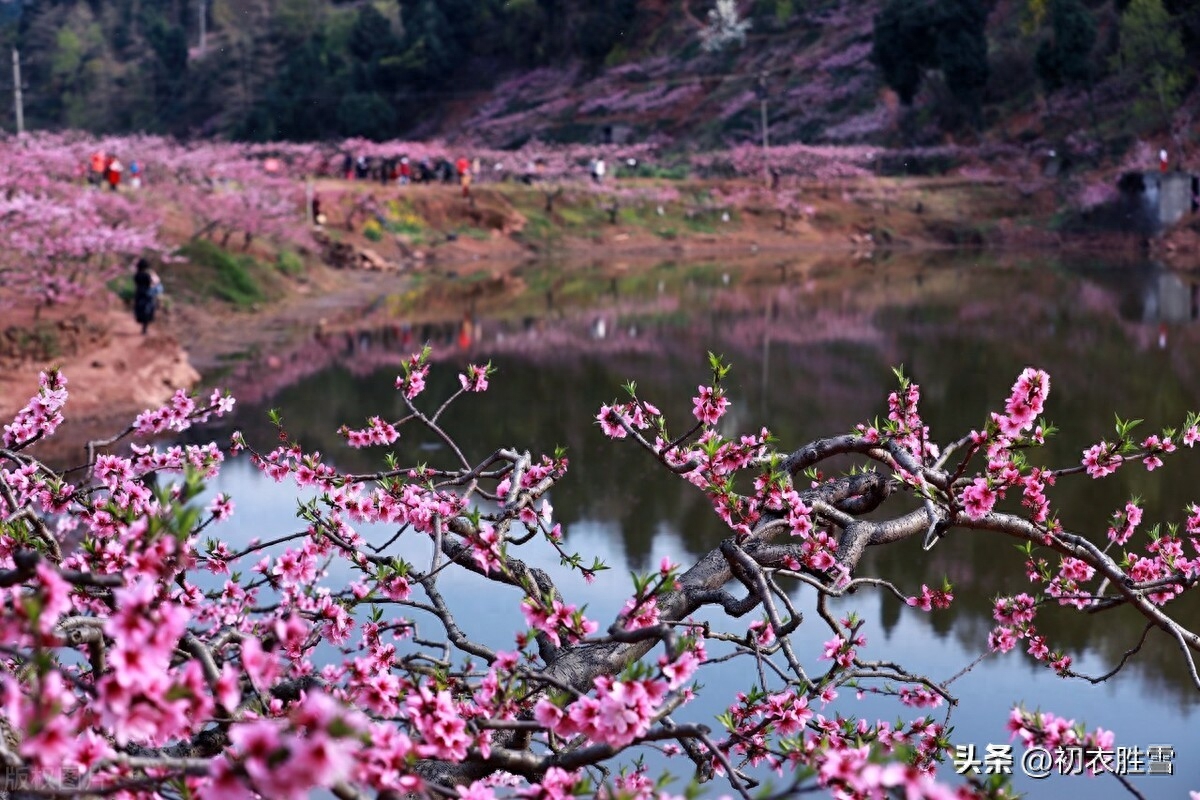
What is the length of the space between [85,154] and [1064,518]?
105ft

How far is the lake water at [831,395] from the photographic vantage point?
10367 mm

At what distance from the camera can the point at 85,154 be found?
40.2 metres

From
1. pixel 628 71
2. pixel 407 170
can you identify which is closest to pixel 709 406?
pixel 407 170

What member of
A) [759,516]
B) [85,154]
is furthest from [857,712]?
[85,154]

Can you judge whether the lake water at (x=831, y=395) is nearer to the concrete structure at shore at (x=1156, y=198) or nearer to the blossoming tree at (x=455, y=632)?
the blossoming tree at (x=455, y=632)

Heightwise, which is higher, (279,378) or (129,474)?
(129,474)

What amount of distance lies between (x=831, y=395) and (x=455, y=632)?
1773 centimetres

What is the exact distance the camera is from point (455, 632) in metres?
5.48

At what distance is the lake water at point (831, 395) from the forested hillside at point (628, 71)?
15.6 metres

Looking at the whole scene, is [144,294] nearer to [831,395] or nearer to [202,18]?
[831,395]

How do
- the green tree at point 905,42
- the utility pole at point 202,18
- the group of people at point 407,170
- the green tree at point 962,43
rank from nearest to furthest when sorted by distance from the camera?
the green tree at point 962,43 < the green tree at point 905,42 < the group of people at point 407,170 < the utility pole at point 202,18

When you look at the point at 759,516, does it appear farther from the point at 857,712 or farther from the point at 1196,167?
the point at 1196,167

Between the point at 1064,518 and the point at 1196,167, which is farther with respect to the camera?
the point at 1196,167

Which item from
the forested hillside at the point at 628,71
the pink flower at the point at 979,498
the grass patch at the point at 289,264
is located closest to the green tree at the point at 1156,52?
the forested hillside at the point at 628,71
